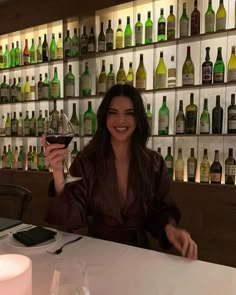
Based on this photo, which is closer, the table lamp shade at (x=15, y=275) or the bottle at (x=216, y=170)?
the table lamp shade at (x=15, y=275)

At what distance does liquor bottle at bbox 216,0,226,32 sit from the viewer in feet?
7.03

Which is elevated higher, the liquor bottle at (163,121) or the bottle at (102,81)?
the bottle at (102,81)

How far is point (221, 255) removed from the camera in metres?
2.18

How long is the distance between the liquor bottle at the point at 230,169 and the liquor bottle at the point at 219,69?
52 centimetres

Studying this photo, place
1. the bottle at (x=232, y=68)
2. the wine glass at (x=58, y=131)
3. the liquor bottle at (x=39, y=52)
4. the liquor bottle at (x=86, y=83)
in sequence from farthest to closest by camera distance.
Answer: the liquor bottle at (x=39, y=52), the liquor bottle at (x=86, y=83), the bottle at (x=232, y=68), the wine glass at (x=58, y=131)

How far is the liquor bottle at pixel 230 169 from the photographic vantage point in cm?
217

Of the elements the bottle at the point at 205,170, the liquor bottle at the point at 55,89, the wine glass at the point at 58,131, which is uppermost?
the liquor bottle at the point at 55,89

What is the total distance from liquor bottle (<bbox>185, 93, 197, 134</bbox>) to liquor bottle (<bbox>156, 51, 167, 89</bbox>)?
0.84 ft

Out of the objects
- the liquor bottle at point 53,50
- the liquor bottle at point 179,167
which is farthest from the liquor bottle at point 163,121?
A: the liquor bottle at point 53,50

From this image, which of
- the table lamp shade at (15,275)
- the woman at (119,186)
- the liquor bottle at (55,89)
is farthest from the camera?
the liquor bottle at (55,89)

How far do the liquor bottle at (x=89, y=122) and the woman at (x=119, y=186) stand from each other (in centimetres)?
125

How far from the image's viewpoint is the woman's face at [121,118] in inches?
54.7

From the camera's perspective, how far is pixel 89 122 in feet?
8.96

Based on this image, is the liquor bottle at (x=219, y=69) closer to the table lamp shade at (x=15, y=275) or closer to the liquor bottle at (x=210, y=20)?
the liquor bottle at (x=210, y=20)
